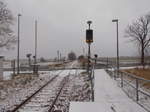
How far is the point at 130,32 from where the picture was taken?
5156cm

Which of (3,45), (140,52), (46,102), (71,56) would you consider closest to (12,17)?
(3,45)

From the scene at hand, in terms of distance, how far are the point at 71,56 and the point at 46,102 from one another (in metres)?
124

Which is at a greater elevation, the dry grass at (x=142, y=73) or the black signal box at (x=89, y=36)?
the black signal box at (x=89, y=36)

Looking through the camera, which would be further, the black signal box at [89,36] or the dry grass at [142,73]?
the dry grass at [142,73]

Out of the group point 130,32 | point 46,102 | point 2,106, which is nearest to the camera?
point 2,106

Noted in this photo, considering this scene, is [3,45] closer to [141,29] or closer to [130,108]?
[130,108]

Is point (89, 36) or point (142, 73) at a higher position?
point (89, 36)

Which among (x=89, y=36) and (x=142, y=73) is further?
(x=142, y=73)

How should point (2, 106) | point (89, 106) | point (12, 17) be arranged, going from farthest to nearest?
point (12, 17) < point (2, 106) < point (89, 106)

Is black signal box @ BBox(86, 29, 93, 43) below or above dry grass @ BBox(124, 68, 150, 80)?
above

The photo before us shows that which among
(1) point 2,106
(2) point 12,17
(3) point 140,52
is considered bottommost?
(1) point 2,106

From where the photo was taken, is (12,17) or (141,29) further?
(141,29)

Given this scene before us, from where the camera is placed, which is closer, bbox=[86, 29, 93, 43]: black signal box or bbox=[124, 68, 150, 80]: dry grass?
bbox=[86, 29, 93, 43]: black signal box

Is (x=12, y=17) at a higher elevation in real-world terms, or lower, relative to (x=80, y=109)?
higher
